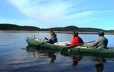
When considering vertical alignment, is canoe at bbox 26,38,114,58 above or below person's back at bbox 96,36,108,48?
below

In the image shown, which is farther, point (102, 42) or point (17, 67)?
point (102, 42)

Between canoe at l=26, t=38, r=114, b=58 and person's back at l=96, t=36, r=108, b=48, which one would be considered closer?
canoe at l=26, t=38, r=114, b=58

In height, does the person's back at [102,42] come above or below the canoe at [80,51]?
above

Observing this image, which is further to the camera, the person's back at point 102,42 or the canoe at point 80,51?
the person's back at point 102,42

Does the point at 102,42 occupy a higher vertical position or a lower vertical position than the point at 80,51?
higher

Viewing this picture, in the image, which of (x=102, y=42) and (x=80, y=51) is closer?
(x=102, y=42)

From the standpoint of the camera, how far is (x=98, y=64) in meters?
20.3

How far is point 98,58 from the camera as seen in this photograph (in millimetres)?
23016

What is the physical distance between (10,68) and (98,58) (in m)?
7.84

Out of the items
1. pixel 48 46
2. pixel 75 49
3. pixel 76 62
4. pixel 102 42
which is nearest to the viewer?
pixel 76 62

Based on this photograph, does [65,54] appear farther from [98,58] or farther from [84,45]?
[98,58]

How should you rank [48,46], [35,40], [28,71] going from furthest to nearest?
[35,40], [48,46], [28,71]

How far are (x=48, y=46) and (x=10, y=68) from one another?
11283 millimetres

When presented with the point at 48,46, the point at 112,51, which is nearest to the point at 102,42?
the point at 112,51
